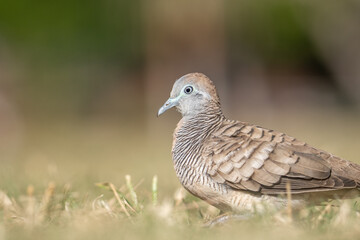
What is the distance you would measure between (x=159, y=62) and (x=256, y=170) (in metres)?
19.9

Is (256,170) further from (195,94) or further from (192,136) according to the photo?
(195,94)

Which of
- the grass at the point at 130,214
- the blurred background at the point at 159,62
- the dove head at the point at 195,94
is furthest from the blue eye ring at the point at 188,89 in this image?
the blurred background at the point at 159,62

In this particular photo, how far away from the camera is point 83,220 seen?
387cm

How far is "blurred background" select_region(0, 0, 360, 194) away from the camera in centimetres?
1875

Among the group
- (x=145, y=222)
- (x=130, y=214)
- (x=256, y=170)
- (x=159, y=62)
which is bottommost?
(x=159, y=62)

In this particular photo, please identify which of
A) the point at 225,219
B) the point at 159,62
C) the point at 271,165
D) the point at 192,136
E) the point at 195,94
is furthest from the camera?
the point at 159,62

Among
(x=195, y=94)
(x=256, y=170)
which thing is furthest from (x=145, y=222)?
(x=195, y=94)

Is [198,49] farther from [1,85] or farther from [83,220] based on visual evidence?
[83,220]

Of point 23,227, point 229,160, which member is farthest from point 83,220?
point 229,160

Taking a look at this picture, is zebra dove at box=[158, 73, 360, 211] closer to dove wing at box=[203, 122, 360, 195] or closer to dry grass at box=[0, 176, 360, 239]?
dove wing at box=[203, 122, 360, 195]

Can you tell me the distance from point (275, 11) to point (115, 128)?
7433mm

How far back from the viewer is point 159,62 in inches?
941

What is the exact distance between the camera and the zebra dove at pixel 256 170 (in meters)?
4.05

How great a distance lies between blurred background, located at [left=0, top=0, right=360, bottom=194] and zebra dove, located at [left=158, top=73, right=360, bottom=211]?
10281 millimetres
